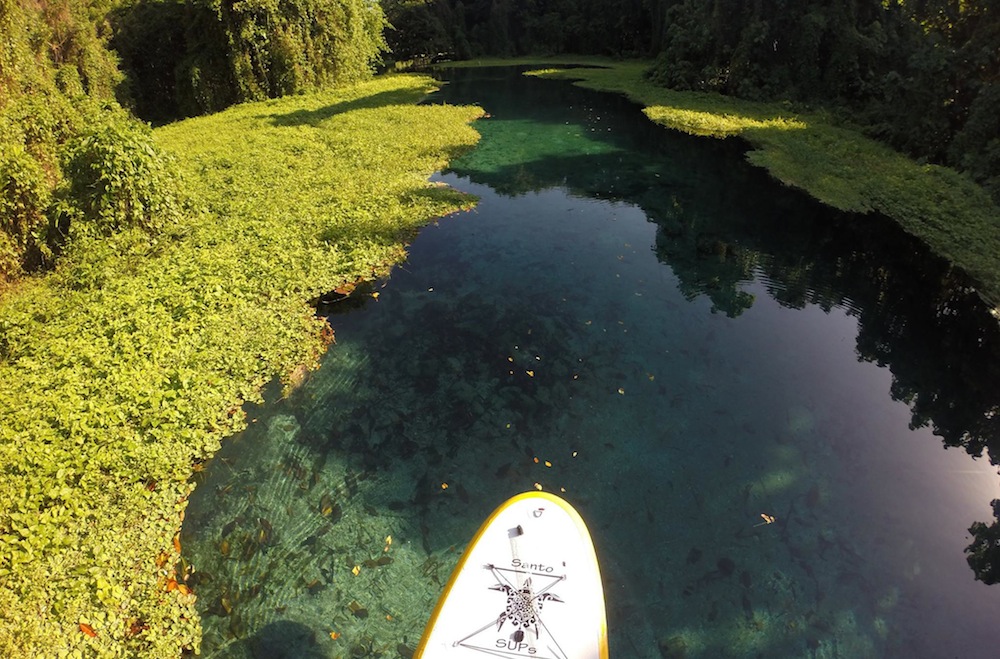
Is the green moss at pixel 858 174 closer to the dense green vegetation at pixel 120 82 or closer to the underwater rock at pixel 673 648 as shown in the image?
the underwater rock at pixel 673 648

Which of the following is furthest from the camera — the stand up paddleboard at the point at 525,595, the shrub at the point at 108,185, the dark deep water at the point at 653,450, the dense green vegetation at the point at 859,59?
the dense green vegetation at the point at 859,59

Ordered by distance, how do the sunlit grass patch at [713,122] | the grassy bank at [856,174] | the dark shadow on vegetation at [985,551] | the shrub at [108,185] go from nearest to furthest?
the dark shadow on vegetation at [985,551] → the shrub at [108,185] → the grassy bank at [856,174] → the sunlit grass patch at [713,122]

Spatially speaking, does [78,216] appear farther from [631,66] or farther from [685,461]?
[631,66]

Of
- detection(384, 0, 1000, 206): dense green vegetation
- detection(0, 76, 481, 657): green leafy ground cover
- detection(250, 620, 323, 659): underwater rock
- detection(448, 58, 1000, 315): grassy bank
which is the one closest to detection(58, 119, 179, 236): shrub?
detection(0, 76, 481, 657): green leafy ground cover

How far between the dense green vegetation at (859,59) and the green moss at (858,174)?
3.86 feet

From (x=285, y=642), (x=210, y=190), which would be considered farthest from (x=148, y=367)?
(x=210, y=190)

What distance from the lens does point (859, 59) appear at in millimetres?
29484

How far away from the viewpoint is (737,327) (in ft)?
38.7

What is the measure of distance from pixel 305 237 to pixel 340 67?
2667 cm

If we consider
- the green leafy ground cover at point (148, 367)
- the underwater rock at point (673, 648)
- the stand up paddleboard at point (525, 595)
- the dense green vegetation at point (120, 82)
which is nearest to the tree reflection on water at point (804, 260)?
the underwater rock at point (673, 648)

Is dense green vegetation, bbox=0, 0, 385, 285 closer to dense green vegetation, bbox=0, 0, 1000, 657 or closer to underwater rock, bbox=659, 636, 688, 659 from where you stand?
dense green vegetation, bbox=0, 0, 1000, 657

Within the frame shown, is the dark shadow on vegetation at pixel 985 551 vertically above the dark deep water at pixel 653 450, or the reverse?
the dark deep water at pixel 653 450

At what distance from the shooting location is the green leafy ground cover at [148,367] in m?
5.65

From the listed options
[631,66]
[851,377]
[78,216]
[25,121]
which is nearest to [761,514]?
[851,377]
